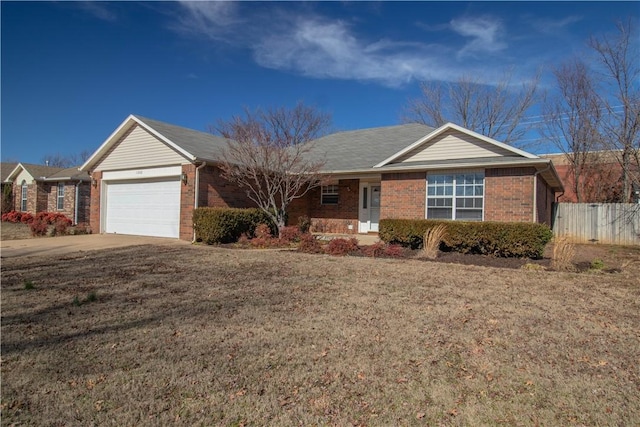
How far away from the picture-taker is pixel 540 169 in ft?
40.2

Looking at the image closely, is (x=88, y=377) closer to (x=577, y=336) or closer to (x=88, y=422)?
→ (x=88, y=422)

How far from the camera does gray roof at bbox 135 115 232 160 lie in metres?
15.2

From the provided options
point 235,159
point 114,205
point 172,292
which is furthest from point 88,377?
point 114,205

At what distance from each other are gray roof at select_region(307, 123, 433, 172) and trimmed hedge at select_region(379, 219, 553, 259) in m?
4.26

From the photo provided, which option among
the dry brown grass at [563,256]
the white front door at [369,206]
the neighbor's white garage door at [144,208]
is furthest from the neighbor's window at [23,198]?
the dry brown grass at [563,256]

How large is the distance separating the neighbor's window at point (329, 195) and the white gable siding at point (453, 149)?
481 cm

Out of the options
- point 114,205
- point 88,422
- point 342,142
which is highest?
point 342,142

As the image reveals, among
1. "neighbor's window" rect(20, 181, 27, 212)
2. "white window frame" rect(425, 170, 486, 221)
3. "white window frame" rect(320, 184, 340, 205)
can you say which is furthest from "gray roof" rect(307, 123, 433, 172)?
"neighbor's window" rect(20, 181, 27, 212)

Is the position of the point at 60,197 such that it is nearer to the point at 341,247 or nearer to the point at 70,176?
the point at 70,176

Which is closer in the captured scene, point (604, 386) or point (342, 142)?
point (604, 386)

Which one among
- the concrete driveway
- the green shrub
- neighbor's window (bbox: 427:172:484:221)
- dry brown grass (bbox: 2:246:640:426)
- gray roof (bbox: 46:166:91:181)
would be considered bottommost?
dry brown grass (bbox: 2:246:640:426)

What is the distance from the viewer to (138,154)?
16781 millimetres

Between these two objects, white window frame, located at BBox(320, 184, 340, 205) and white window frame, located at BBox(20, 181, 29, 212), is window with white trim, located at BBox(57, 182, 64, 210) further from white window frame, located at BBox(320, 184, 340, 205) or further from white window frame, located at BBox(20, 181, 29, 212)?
white window frame, located at BBox(320, 184, 340, 205)

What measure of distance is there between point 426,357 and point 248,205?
1368cm
